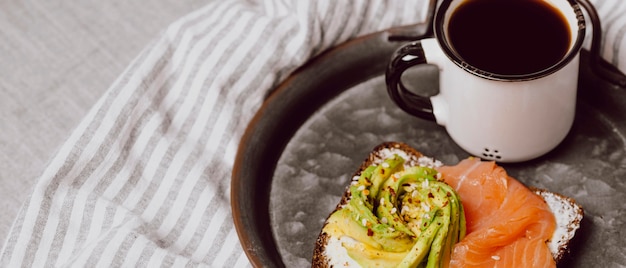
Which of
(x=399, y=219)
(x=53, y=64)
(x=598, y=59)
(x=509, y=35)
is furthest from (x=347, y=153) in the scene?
(x=53, y=64)

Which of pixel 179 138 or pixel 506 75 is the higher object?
pixel 506 75

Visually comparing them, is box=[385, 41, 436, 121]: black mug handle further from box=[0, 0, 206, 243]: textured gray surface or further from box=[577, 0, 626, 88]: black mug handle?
box=[0, 0, 206, 243]: textured gray surface

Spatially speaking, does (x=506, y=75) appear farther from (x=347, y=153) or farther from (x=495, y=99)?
(x=347, y=153)

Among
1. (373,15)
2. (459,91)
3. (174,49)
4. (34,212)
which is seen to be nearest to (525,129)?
(459,91)

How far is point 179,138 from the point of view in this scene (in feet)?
6.42

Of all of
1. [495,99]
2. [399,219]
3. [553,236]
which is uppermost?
[495,99]

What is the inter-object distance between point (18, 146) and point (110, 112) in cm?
34

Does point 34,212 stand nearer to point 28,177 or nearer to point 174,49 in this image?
point 28,177

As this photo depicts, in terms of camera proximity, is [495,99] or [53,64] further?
[53,64]

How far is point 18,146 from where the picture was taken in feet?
6.94

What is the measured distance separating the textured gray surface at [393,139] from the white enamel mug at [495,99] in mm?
67

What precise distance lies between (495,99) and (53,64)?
129cm

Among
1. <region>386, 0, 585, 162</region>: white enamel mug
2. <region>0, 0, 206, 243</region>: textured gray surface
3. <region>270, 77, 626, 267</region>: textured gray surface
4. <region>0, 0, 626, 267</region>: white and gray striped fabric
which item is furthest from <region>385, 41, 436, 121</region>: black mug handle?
<region>0, 0, 206, 243</region>: textured gray surface

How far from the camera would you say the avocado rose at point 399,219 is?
5.06ft
